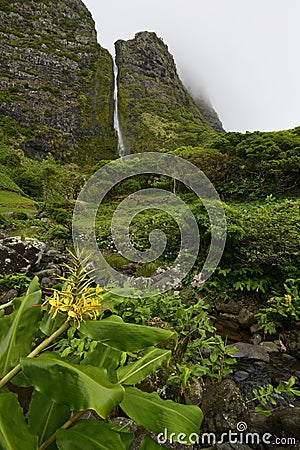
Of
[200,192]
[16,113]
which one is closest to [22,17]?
[16,113]

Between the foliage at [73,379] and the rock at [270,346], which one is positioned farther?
the rock at [270,346]

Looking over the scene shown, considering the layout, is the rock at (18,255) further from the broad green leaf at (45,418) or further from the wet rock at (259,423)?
the broad green leaf at (45,418)

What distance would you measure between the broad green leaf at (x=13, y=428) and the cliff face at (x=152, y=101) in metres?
34.2

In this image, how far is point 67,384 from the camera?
2.31 feet

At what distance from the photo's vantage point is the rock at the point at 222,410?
89.9 inches

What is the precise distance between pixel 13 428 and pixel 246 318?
483 centimetres

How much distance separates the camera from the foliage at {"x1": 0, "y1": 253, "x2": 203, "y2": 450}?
2.31 feet

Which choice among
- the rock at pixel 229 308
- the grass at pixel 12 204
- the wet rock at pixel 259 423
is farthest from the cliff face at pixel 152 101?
the wet rock at pixel 259 423

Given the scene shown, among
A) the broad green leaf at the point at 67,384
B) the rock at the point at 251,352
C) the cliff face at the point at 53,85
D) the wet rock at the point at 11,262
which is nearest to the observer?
the broad green leaf at the point at 67,384

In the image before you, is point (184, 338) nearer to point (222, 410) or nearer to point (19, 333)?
point (222, 410)

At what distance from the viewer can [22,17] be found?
4609 centimetres

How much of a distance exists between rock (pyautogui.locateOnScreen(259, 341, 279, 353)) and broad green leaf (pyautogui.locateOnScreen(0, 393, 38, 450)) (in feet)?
→ 14.0

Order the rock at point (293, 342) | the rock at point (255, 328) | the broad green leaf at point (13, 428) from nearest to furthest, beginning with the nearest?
the broad green leaf at point (13, 428) → the rock at point (293, 342) → the rock at point (255, 328)

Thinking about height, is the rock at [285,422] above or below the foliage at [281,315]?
below
